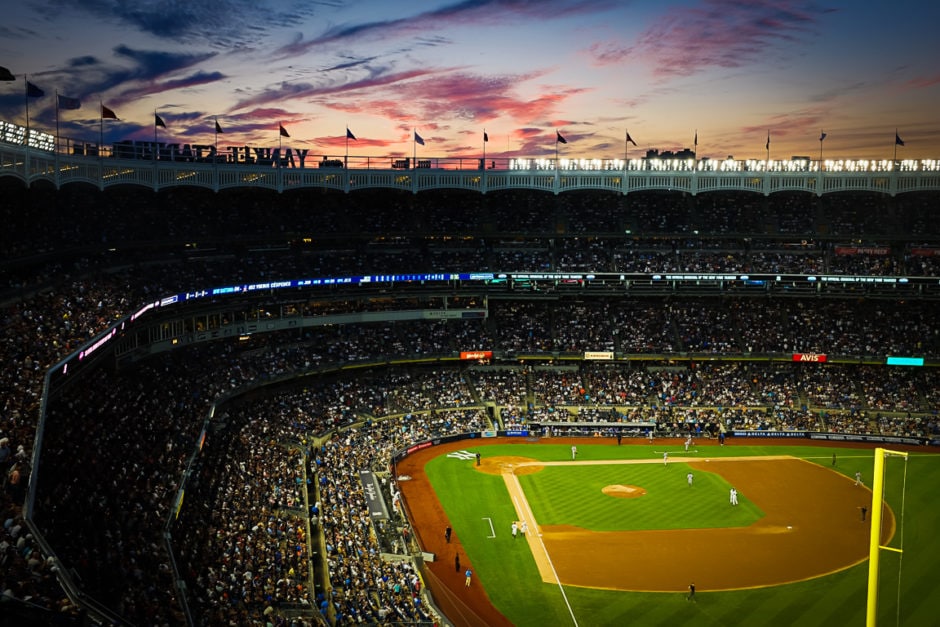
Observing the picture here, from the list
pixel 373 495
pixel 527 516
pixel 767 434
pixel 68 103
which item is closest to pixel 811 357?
pixel 767 434

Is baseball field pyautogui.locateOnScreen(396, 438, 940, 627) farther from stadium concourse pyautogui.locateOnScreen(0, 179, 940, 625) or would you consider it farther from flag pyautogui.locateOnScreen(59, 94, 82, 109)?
flag pyautogui.locateOnScreen(59, 94, 82, 109)

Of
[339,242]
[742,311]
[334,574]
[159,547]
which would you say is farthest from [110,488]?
[742,311]

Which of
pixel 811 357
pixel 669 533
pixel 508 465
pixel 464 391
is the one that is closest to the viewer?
pixel 669 533

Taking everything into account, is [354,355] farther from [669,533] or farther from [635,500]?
[669,533]

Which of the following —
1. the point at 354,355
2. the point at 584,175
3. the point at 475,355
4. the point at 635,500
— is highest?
the point at 584,175

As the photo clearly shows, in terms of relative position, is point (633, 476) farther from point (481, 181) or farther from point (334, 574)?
point (481, 181)

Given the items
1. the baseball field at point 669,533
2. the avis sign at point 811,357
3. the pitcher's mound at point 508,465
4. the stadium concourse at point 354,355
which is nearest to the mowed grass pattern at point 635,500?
the baseball field at point 669,533
